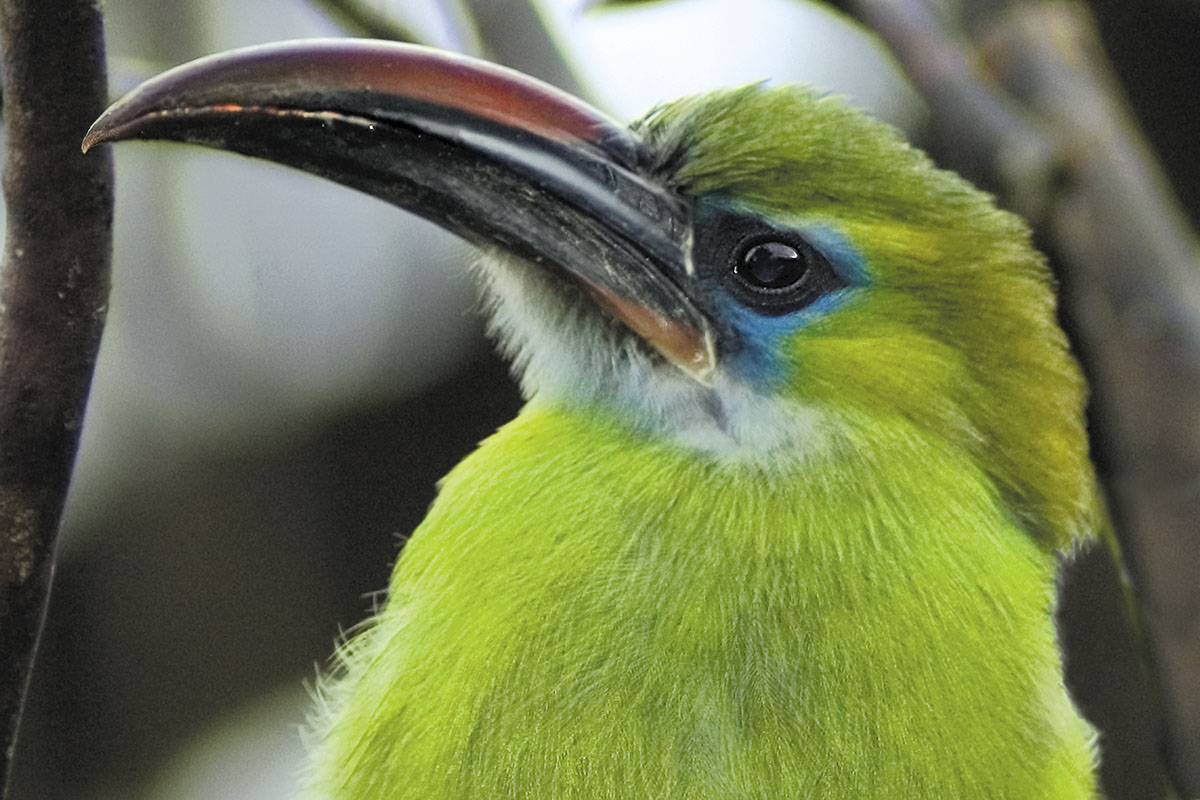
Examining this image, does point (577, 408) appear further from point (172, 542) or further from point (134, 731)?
point (134, 731)

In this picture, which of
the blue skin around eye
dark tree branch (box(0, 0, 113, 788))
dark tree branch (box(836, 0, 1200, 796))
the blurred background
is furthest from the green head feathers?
dark tree branch (box(0, 0, 113, 788))

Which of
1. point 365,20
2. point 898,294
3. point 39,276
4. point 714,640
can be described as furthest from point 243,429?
point 898,294

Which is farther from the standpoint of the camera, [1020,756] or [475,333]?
[475,333]

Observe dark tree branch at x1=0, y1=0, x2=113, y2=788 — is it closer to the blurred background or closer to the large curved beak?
the large curved beak

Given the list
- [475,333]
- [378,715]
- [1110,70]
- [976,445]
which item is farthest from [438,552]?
[1110,70]

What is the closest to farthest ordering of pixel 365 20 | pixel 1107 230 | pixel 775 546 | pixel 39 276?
pixel 39 276, pixel 775 546, pixel 365 20, pixel 1107 230

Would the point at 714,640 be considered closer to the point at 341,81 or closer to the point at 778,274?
the point at 778,274

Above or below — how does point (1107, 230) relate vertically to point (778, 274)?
below

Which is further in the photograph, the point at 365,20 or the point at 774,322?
the point at 365,20
